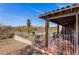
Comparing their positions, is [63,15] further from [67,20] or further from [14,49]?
[14,49]

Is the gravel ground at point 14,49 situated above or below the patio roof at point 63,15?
below

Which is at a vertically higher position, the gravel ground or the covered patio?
the covered patio

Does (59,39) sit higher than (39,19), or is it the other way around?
(39,19)

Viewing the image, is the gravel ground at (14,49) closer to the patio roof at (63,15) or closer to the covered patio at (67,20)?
the covered patio at (67,20)

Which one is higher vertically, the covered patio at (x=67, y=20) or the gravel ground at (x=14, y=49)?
the covered patio at (x=67, y=20)

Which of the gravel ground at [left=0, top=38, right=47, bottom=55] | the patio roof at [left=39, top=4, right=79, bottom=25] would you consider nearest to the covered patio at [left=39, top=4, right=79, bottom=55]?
the patio roof at [left=39, top=4, right=79, bottom=25]

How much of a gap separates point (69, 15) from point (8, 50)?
1.19 meters

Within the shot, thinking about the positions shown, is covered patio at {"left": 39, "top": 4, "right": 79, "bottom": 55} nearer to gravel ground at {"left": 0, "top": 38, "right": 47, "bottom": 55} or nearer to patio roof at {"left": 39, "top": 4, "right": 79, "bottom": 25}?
patio roof at {"left": 39, "top": 4, "right": 79, "bottom": 25}

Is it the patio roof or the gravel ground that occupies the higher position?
the patio roof

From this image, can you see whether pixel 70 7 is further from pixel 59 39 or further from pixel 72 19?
pixel 59 39

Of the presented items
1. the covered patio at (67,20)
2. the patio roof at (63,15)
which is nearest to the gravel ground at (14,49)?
the covered patio at (67,20)
